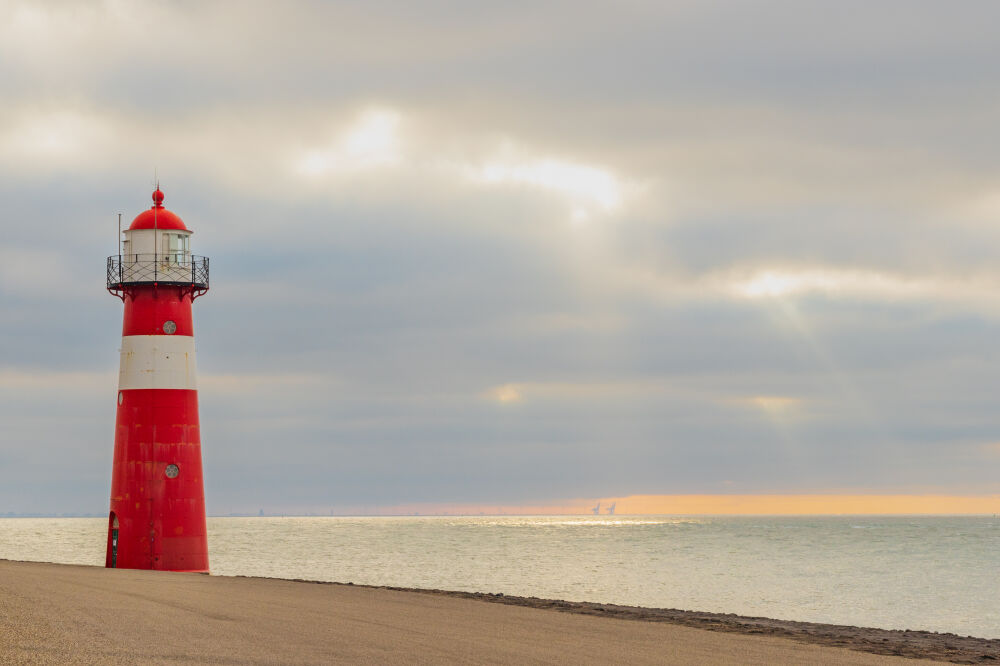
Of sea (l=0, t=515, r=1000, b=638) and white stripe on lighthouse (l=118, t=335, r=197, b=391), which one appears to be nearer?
white stripe on lighthouse (l=118, t=335, r=197, b=391)

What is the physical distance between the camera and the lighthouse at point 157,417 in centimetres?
3128

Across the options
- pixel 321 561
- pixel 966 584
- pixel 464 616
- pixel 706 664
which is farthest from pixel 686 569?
pixel 706 664

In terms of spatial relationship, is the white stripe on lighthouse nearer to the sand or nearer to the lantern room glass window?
the lantern room glass window

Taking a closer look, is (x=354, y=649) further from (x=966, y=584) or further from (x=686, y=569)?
(x=686, y=569)

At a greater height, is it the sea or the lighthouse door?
the lighthouse door

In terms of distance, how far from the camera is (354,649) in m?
16.3

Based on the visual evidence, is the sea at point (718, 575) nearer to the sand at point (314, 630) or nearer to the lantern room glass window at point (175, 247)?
the sand at point (314, 630)

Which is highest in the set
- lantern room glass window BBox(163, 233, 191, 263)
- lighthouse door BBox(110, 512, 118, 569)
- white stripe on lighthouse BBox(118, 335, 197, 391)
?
lantern room glass window BBox(163, 233, 191, 263)

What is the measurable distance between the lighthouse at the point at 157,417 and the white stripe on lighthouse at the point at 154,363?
0.03 metres

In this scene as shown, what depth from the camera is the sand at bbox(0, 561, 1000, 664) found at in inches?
595

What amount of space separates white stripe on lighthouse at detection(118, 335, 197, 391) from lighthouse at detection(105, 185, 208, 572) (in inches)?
1.2

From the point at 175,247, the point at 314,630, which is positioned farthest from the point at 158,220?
the point at 314,630

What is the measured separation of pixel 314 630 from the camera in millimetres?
18312

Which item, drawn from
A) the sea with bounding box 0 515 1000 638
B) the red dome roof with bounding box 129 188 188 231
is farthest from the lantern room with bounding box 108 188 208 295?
the sea with bounding box 0 515 1000 638
